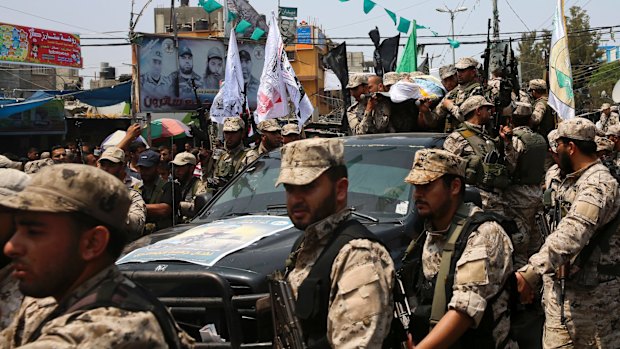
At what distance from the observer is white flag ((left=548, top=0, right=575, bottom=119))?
26.1 ft

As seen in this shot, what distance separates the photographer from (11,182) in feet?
10.5

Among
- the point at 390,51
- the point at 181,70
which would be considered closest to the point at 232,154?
the point at 390,51

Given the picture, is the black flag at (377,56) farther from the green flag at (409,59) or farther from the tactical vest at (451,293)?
the tactical vest at (451,293)

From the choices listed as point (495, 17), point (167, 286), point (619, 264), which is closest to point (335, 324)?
point (167, 286)

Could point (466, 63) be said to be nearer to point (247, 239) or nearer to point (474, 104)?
point (474, 104)

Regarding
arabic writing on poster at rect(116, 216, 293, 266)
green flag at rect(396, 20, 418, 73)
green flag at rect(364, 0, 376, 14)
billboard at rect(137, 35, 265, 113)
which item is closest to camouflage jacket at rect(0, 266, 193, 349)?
arabic writing on poster at rect(116, 216, 293, 266)

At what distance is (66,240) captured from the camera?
6.79 ft

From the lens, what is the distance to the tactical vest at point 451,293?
359 cm

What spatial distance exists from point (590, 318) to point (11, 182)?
370 cm

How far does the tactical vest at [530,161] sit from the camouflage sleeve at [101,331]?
5756mm

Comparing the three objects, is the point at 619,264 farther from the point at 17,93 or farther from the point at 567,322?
the point at 17,93

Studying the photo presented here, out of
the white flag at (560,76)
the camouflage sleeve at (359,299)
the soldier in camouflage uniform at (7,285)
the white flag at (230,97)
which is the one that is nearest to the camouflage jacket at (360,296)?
the camouflage sleeve at (359,299)

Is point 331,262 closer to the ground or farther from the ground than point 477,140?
closer to the ground

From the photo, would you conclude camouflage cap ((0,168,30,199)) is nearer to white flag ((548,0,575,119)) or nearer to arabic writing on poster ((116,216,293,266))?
arabic writing on poster ((116,216,293,266))
